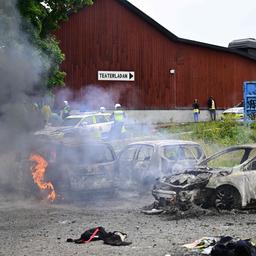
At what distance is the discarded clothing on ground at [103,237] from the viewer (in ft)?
27.1

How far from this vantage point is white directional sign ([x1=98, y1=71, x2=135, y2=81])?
3222 centimetres

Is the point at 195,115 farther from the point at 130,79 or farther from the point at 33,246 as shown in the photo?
the point at 33,246

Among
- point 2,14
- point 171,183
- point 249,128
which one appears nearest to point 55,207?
point 171,183

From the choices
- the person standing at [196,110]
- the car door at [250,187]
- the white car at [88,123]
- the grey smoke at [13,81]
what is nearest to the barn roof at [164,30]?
the person standing at [196,110]

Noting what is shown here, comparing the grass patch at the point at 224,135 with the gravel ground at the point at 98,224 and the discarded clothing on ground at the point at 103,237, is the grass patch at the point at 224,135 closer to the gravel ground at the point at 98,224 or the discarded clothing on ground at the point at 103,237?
the gravel ground at the point at 98,224

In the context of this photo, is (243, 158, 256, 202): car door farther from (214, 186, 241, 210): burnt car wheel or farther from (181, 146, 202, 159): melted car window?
(181, 146, 202, 159): melted car window

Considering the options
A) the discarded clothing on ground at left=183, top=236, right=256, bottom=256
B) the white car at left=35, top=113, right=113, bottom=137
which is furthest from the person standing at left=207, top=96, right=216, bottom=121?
the discarded clothing on ground at left=183, top=236, right=256, bottom=256

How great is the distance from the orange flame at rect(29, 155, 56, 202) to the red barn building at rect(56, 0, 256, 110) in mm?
16305

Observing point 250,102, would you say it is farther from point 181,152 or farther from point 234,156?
point 181,152

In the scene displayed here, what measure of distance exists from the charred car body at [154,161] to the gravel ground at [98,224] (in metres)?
0.94

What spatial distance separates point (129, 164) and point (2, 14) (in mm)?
5209

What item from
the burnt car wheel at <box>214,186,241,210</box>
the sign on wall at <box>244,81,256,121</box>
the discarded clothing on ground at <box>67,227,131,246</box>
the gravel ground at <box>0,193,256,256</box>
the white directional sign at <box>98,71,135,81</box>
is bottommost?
the gravel ground at <box>0,193,256,256</box>

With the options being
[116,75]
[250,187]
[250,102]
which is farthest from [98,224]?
[116,75]

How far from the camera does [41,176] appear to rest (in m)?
12.5
